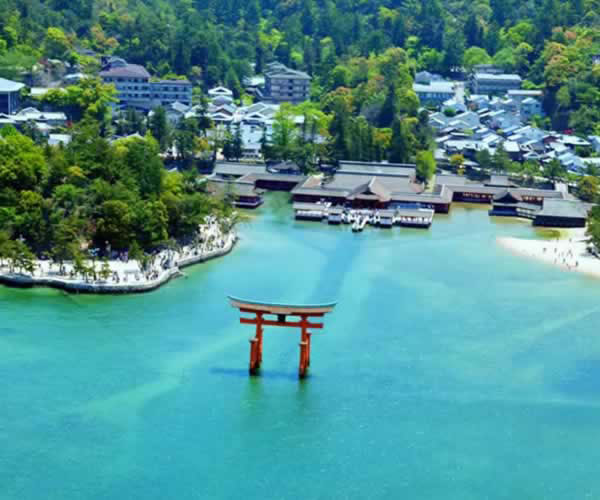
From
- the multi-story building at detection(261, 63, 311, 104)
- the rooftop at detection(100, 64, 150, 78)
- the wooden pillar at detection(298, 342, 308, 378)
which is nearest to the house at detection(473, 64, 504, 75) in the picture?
the multi-story building at detection(261, 63, 311, 104)

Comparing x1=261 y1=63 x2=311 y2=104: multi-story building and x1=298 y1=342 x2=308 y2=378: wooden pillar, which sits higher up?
x1=261 y1=63 x2=311 y2=104: multi-story building

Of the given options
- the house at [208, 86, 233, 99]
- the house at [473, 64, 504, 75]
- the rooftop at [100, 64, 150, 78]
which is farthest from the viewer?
the house at [473, 64, 504, 75]

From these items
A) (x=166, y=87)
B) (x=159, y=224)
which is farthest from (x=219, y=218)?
(x=166, y=87)

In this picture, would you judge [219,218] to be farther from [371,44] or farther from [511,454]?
[371,44]

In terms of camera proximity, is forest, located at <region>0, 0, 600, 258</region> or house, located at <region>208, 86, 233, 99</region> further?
house, located at <region>208, 86, 233, 99</region>

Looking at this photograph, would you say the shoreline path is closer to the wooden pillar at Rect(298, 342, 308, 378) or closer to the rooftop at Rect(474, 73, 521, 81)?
the wooden pillar at Rect(298, 342, 308, 378)

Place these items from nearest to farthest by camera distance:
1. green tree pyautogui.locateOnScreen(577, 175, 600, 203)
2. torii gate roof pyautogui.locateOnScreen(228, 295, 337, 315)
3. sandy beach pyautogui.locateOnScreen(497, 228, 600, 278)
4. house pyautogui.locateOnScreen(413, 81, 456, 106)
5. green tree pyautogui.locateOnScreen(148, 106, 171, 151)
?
torii gate roof pyautogui.locateOnScreen(228, 295, 337, 315) → sandy beach pyautogui.locateOnScreen(497, 228, 600, 278) → green tree pyautogui.locateOnScreen(577, 175, 600, 203) → green tree pyautogui.locateOnScreen(148, 106, 171, 151) → house pyautogui.locateOnScreen(413, 81, 456, 106)

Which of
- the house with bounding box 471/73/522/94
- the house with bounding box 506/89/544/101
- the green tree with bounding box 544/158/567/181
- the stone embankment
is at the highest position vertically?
the house with bounding box 471/73/522/94
